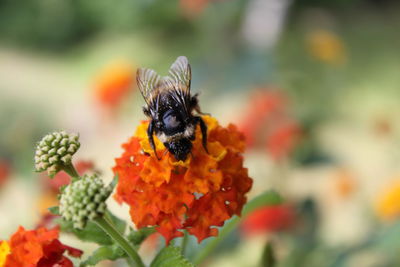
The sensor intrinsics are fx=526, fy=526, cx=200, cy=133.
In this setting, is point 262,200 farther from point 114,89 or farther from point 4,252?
point 114,89

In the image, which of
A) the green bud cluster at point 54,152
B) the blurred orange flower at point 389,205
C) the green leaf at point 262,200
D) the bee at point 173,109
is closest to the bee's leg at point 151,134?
the bee at point 173,109

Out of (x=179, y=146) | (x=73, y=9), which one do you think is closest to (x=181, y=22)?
(x=73, y=9)

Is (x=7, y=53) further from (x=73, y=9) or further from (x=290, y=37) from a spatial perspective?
(x=290, y=37)

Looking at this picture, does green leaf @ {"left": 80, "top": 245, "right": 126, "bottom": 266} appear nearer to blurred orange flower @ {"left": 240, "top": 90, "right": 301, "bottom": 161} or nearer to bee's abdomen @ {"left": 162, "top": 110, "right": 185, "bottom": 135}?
bee's abdomen @ {"left": 162, "top": 110, "right": 185, "bottom": 135}

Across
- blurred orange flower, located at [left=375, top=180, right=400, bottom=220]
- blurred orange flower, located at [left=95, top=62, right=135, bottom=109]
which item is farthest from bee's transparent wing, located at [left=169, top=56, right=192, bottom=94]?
blurred orange flower, located at [left=95, top=62, right=135, bottom=109]

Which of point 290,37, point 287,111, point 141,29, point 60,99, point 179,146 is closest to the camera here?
point 179,146

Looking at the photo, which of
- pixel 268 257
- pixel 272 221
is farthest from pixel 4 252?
pixel 272 221
